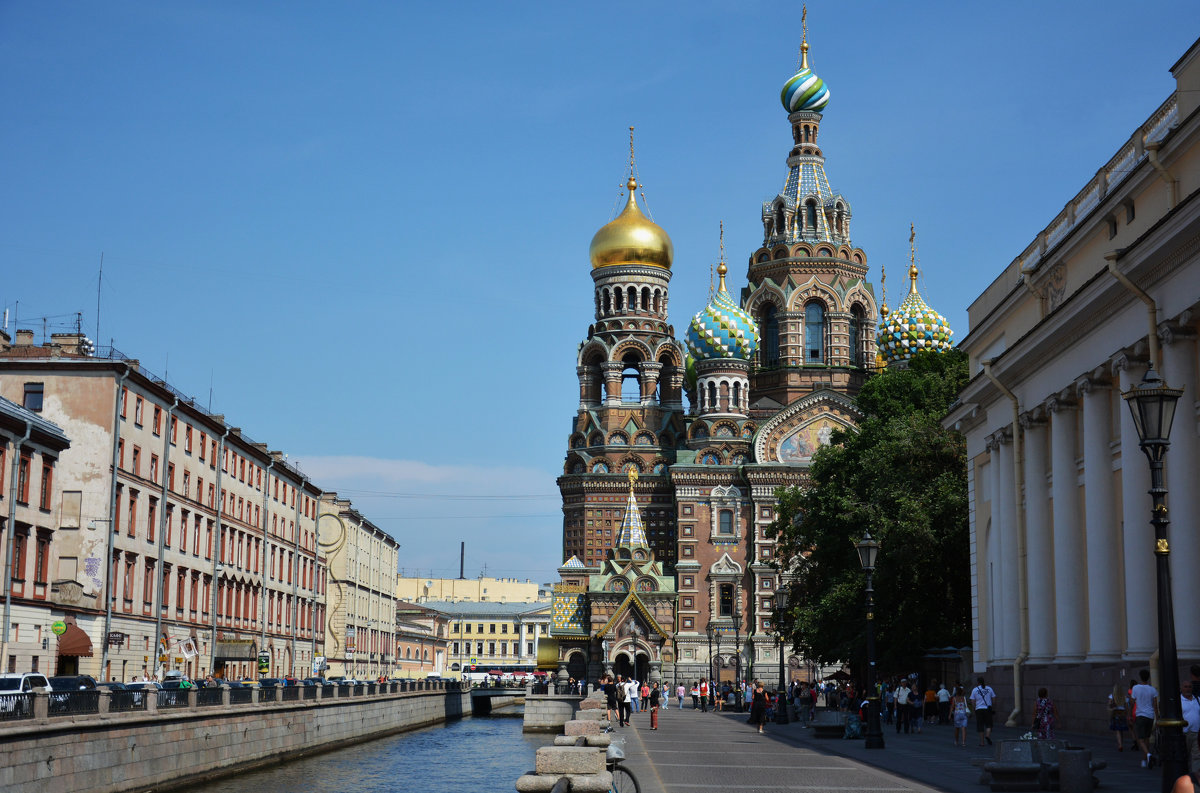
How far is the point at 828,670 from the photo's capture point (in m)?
82.6

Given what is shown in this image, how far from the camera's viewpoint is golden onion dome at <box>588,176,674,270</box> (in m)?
101

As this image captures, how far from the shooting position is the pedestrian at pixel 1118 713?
77.3 ft

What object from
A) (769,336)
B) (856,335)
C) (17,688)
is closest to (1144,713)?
(17,688)

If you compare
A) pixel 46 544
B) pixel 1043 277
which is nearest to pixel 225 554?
pixel 46 544

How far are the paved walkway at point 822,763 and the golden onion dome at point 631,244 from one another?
67.3m

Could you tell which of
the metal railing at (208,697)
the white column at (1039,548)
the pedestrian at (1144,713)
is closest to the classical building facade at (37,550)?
the metal railing at (208,697)

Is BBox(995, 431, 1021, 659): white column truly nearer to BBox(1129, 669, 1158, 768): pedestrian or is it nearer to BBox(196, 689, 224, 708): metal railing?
BBox(1129, 669, 1158, 768): pedestrian

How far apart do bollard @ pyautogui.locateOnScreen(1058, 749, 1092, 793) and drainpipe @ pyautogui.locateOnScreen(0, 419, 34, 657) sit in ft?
90.4

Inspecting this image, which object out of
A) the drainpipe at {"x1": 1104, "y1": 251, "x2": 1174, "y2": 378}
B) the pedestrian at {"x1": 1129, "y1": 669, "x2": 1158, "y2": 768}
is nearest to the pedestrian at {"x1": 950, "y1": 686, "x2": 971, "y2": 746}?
the pedestrian at {"x1": 1129, "y1": 669, "x2": 1158, "y2": 768}

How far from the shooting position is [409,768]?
43500 mm

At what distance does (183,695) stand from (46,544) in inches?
366

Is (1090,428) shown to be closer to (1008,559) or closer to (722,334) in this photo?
(1008,559)

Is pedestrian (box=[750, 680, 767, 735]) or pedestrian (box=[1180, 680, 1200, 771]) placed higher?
pedestrian (box=[1180, 680, 1200, 771])

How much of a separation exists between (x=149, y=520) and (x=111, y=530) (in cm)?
505
